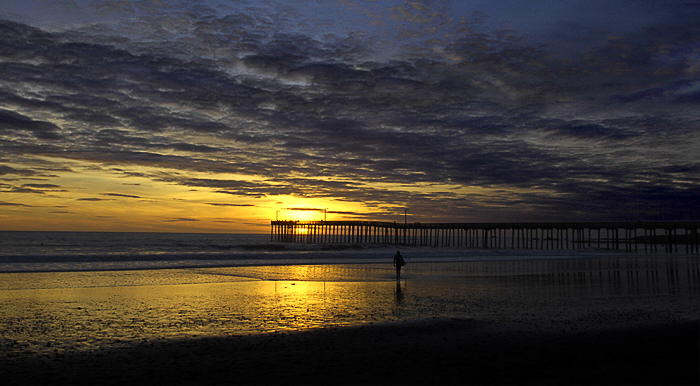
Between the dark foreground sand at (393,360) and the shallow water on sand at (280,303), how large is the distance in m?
1.04

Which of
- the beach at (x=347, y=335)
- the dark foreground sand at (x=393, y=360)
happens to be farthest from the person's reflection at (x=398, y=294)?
the dark foreground sand at (x=393, y=360)

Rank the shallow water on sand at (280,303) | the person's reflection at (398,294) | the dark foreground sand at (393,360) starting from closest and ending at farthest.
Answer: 1. the dark foreground sand at (393,360)
2. the shallow water on sand at (280,303)
3. the person's reflection at (398,294)

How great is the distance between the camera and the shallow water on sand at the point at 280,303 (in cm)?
1043

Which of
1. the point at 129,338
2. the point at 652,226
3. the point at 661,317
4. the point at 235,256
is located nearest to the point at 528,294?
the point at 661,317

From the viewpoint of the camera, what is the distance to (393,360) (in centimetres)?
793

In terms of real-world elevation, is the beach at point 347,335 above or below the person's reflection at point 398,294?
above

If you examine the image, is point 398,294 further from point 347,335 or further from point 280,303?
point 347,335

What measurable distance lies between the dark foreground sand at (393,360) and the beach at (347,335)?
0.03m

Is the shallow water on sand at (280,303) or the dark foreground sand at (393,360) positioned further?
the shallow water on sand at (280,303)

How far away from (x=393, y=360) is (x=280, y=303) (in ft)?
23.5

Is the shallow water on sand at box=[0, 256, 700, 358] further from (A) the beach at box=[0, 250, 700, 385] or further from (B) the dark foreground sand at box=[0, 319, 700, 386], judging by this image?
(B) the dark foreground sand at box=[0, 319, 700, 386]

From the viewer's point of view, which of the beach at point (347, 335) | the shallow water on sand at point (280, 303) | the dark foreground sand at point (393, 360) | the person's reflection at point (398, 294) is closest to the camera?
the dark foreground sand at point (393, 360)

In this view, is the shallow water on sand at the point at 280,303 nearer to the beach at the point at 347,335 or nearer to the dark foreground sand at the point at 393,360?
the beach at the point at 347,335

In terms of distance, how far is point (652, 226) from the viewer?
6719 centimetres
